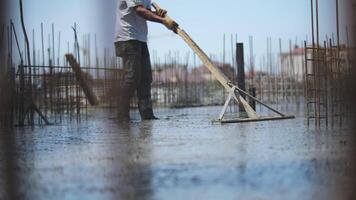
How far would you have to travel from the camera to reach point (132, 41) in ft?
14.5

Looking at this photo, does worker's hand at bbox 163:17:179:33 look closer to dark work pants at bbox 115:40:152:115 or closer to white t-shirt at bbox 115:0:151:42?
white t-shirt at bbox 115:0:151:42

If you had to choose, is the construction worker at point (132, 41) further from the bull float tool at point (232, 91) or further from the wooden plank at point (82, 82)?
the wooden plank at point (82, 82)

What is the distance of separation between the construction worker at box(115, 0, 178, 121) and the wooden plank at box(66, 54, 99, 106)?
1.72 metres

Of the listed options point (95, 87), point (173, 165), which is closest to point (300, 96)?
point (95, 87)

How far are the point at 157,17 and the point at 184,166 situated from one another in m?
2.45

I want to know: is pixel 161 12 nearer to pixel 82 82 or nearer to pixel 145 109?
pixel 145 109

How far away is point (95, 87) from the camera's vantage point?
610cm

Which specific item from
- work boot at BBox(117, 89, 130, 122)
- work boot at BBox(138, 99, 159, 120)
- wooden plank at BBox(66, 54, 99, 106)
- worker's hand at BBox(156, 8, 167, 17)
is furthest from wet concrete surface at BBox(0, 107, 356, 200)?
wooden plank at BBox(66, 54, 99, 106)

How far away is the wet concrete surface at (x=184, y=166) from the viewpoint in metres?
1.57

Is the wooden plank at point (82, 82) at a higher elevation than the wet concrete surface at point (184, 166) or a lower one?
higher

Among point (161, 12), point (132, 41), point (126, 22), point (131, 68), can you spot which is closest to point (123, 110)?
point (131, 68)

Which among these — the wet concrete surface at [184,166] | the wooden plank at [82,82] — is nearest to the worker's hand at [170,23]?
the wet concrete surface at [184,166]

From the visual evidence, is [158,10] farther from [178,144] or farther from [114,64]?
[178,144]

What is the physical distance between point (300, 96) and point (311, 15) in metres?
6.27
